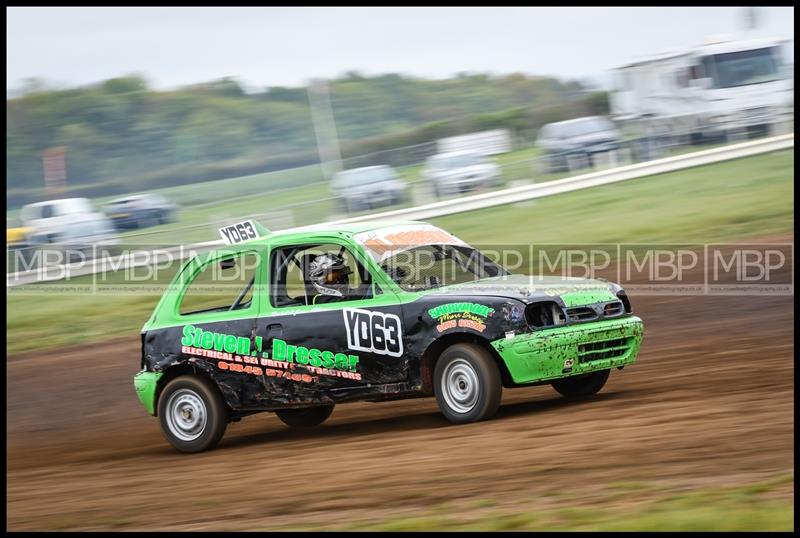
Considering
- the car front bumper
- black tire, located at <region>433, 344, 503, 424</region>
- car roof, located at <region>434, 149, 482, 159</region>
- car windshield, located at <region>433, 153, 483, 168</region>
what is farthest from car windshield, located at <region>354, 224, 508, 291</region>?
car roof, located at <region>434, 149, 482, 159</region>

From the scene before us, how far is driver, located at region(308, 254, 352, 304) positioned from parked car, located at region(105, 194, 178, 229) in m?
14.5

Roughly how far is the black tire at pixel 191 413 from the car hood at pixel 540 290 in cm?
217

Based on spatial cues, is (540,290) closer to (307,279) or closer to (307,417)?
(307,279)

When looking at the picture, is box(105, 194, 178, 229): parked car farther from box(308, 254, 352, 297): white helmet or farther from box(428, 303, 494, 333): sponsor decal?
box(428, 303, 494, 333): sponsor decal

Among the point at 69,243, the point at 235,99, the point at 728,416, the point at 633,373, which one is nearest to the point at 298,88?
the point at 235,99

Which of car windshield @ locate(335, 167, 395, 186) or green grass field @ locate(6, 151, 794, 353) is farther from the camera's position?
car windshield @ locate(335, 167, 395, 186)

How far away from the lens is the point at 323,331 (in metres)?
9.04

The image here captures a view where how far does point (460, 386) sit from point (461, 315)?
544 mm

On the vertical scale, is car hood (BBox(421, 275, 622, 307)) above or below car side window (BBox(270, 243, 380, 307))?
below

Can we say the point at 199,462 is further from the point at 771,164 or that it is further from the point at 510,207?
the point at 771,164

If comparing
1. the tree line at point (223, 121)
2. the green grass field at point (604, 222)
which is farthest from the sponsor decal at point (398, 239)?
the tree line at point (223, 121)

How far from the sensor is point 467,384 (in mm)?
8508

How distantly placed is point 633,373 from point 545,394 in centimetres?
117

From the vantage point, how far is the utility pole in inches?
983
